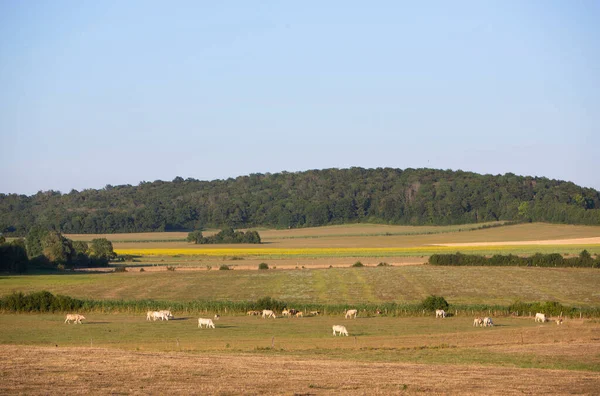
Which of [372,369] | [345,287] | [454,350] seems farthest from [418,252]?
[372,369]

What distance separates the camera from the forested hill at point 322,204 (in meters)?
148

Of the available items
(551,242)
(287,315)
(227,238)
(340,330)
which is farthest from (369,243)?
(340,330)

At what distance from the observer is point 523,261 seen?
235 feet

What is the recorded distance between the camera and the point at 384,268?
2768 inches

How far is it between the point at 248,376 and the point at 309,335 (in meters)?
15.1

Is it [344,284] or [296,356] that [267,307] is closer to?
[344,284]

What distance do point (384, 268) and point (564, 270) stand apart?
51.3ft

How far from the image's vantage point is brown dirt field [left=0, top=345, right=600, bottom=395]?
1936cm

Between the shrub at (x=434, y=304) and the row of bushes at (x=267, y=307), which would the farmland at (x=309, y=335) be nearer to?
the row of bushes at (x=267, y=307)

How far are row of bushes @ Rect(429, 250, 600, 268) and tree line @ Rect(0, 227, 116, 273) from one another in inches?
1486

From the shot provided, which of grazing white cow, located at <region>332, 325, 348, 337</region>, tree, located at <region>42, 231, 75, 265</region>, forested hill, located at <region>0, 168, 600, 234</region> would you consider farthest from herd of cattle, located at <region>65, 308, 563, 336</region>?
→ forested hill, located at <region>0, 168, 600, 234</region>

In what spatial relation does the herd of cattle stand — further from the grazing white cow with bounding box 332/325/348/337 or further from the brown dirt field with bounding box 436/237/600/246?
the brown dirt field with bounding box 436/237/600/246

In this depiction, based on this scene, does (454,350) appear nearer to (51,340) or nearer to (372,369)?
(372,369)

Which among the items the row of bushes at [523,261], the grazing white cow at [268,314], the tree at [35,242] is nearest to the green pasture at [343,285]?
the row of bushes at [523,261]
